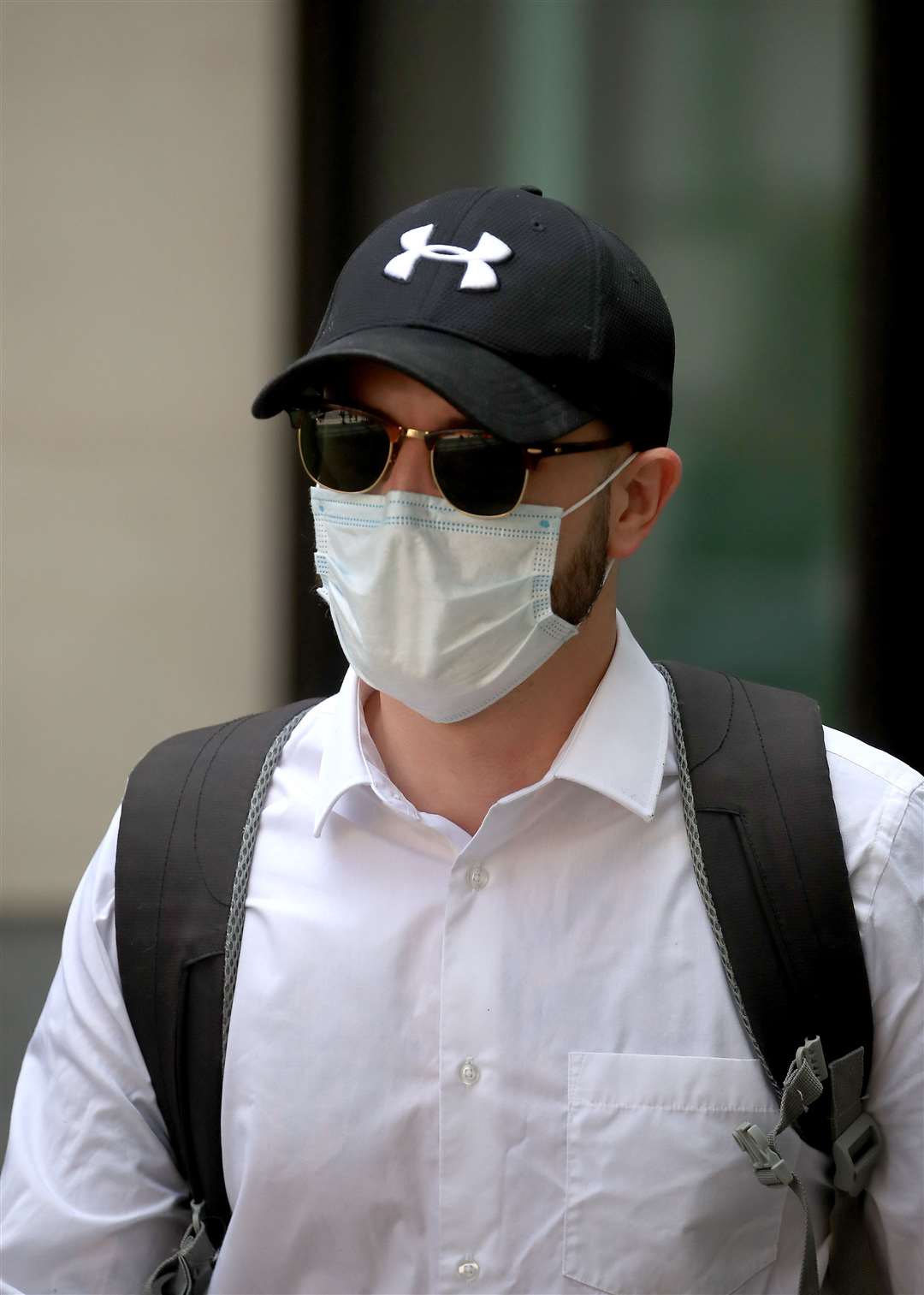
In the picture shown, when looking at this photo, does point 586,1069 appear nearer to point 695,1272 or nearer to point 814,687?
point 695,1272

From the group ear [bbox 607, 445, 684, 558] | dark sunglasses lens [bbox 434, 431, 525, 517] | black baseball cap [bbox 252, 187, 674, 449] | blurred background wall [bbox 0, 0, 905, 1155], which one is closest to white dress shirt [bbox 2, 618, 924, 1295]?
ear [bbox 607, 445, 684, 558]

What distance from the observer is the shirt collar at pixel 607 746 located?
2135mm

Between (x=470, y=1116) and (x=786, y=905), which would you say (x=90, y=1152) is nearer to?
(x=470, y=1116)

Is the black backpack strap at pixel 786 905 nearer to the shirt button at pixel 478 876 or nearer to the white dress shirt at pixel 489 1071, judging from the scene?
the white dress shirt at pixel 489 1071

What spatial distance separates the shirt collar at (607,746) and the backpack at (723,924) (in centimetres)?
6

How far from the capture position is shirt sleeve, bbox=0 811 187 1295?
213 centimetres

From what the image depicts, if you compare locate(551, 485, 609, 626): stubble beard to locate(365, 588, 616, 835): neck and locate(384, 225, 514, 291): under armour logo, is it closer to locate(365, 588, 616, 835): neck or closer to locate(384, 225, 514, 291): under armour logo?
locate(365, 588, 616, 835): neck

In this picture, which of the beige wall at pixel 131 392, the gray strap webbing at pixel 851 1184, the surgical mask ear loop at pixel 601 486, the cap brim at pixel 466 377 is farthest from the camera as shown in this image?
the beige wall at pixel 131 392

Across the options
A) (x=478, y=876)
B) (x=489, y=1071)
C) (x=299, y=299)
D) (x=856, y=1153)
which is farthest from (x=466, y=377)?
(x=299, y=299)

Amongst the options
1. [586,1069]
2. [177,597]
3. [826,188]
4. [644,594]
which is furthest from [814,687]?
[586,1069]

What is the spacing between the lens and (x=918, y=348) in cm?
495

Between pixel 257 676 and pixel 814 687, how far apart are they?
2122mm

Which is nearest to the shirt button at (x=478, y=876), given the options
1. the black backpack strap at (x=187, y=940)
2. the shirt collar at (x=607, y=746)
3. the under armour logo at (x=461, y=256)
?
the shirt collar at (x=607, y=746)

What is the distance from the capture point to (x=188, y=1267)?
2148 millimetres
